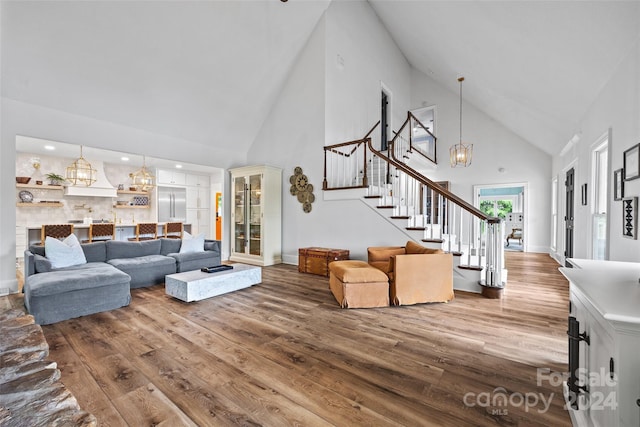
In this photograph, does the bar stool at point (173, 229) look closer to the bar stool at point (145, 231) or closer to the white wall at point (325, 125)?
the bar stool at point (145, 231)

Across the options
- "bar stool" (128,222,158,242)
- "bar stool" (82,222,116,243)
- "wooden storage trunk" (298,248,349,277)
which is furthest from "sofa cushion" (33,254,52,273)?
"wooden storage trunk" (298,248,349,277)

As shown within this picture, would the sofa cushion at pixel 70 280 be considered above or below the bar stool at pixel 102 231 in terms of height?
below

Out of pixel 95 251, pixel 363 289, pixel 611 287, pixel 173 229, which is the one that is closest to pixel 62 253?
pixel 95 251

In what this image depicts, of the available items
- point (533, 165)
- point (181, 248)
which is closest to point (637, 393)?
point (181, 248)

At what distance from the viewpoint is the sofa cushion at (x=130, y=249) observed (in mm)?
4496

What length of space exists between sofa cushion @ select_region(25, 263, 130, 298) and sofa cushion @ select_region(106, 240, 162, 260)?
0.85 metres

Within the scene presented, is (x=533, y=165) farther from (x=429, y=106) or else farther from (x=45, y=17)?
(x=45, y=17)

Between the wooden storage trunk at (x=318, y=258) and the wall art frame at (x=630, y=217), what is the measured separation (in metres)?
3.51

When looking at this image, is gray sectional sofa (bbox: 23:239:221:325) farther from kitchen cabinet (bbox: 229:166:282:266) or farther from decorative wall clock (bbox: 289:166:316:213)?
decorative wall clock (bbox: 289:166:316:213)

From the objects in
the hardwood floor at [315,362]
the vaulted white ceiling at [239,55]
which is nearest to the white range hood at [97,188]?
the vaulted white ceiling at [239,55]

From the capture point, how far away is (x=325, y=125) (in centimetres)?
578

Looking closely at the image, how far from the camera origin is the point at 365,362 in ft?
6.96

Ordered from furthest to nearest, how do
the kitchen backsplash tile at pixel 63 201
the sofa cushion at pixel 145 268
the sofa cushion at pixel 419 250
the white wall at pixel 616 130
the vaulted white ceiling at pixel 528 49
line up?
1. the kitchen backsplash tile at pixel 63 201
2. the sofa cushion at pixel 145 268
3. the sofa cushion at pixel 419 250
4. the vaulted white ceiling at pixel 528 49
5. the white wall at pixel 616 130

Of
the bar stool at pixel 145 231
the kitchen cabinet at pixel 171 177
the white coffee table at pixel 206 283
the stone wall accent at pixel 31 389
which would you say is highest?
the kitchen cabinet at pixel 171 177
